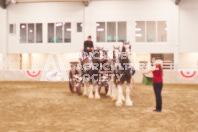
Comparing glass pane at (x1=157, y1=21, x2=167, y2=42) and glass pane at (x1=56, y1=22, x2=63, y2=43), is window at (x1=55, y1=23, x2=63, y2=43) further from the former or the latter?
glass pane at (x1=157, y1=21, x2=167, y2=42)

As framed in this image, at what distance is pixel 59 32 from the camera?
2828 centimetres

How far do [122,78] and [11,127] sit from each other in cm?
444

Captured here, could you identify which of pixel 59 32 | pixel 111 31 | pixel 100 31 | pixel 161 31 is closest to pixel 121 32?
pixel 111 31

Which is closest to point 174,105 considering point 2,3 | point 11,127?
point 11,127

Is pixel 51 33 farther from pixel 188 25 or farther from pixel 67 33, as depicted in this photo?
pixel 188 25

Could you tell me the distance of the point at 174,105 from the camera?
10.6 meters

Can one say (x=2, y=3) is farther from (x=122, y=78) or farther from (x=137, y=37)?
(x=122, y=78)

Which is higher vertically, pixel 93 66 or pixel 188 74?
pixel 93 66

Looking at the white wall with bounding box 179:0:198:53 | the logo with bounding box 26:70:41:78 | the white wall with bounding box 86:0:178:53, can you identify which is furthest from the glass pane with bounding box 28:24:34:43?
the white wall with bounding box 179:0:198:53

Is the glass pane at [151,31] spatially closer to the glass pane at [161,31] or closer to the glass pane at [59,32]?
the glass pane at [161,31]

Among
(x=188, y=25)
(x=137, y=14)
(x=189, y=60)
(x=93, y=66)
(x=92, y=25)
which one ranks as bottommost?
(x=93, y=66)

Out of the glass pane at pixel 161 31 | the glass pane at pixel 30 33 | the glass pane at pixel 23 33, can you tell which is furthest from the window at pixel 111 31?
the glass pane at pixel 23 33

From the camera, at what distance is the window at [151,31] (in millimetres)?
26625

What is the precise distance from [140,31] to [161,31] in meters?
1.91
